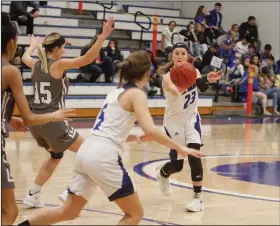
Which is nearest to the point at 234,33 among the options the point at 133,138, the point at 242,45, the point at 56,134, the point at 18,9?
the point at 242,45

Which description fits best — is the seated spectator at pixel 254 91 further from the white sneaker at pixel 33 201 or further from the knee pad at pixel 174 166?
the white sneaker at pixel 33 201

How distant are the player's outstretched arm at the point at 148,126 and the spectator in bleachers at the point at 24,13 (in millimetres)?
13633

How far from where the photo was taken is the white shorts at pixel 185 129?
6922mm

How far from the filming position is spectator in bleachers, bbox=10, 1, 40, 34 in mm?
17781

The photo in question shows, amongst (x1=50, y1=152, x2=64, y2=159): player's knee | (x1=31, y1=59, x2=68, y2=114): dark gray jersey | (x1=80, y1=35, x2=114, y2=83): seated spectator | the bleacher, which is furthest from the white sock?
(x1=80, y1=35, x2=114, y2=83): seated spectator

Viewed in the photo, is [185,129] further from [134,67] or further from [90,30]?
[90,30]

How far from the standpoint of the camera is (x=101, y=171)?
4734 millimetres

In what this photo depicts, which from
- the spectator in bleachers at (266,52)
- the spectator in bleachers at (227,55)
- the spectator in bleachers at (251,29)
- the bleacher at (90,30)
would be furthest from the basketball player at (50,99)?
the spectator in bleachers at (251,29)

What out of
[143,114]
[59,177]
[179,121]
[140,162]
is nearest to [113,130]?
[143,114]

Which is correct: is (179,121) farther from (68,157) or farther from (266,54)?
(266,54)

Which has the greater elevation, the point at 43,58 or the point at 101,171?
the point at 43,58

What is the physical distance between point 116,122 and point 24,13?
541 inches

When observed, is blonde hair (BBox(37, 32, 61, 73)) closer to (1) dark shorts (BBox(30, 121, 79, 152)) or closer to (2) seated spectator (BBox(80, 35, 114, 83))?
(1) dark shorts (BBox(30, 121, 79, 152))

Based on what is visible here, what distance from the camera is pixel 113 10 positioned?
22.0m
